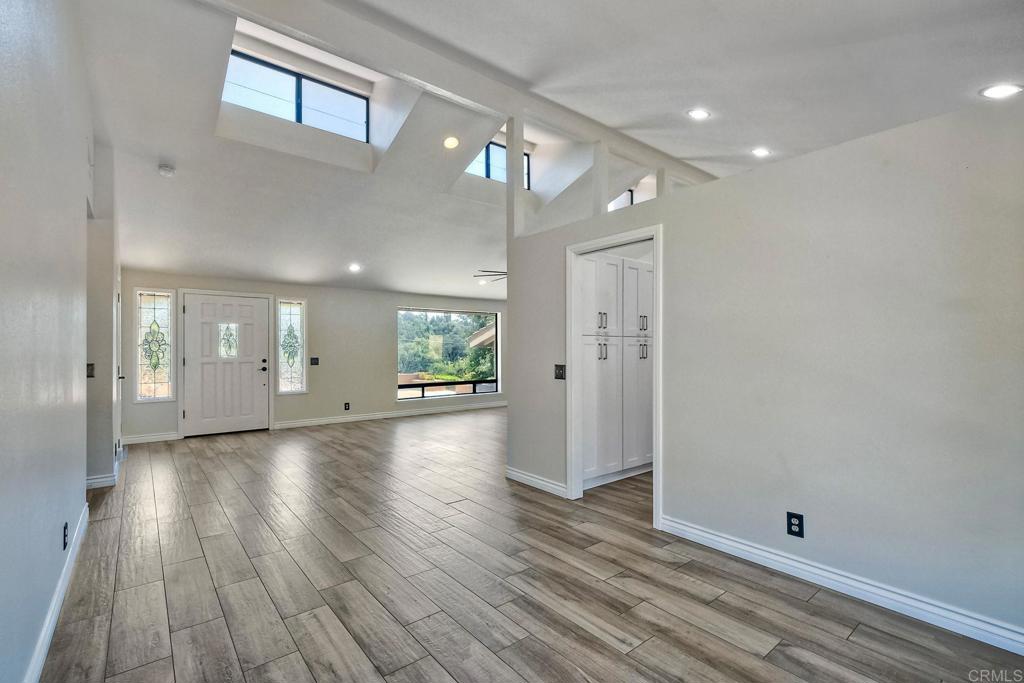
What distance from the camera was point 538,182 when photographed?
6238 millimetres

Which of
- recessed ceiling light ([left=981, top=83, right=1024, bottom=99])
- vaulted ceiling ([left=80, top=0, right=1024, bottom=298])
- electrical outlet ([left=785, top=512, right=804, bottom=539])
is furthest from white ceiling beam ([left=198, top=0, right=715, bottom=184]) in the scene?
electrical outlet ([left=785, top=512, right=804, bottom=539])

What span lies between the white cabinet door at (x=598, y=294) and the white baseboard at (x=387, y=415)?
4.98 meters

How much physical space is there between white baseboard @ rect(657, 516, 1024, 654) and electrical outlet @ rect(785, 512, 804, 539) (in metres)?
0.12

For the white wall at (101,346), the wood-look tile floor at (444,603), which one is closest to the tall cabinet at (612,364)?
the wood-look tile floor at (444,603)

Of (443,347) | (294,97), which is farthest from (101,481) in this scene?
(443,347)

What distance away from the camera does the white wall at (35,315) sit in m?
1.36

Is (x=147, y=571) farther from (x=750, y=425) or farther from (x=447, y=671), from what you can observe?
(x=750, y=425)

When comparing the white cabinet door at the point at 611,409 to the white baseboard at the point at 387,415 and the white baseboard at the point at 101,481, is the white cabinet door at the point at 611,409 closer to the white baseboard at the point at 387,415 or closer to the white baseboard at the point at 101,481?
the white baseboard at the point at 101,481

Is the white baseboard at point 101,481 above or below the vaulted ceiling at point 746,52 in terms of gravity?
below

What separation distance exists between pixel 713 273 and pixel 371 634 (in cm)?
252

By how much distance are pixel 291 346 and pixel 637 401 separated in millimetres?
5197

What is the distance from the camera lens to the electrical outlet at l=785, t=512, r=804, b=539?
7.88 ft

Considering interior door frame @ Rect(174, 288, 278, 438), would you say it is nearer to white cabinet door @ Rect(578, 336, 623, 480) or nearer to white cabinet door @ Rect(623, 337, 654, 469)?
white cabinet door @ Rect(578, 336, 623, 480)

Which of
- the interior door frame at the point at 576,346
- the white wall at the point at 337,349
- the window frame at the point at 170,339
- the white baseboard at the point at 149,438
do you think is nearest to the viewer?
the interior door frame at the point at 576,346
